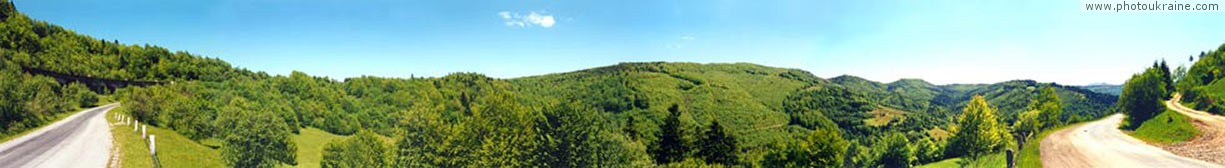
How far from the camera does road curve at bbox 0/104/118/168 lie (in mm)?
25391

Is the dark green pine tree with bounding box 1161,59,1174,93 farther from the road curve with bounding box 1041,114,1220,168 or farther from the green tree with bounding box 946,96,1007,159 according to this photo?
the green tree with bounding box 946,96,1007,159

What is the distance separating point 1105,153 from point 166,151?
2533 inches

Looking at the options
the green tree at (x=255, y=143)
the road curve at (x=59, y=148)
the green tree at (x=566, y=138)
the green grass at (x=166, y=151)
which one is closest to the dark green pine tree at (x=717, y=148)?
the green tree at (x=566, y=138)

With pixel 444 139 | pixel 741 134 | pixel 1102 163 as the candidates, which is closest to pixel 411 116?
pixel 444 139

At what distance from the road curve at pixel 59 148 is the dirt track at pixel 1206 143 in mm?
62881

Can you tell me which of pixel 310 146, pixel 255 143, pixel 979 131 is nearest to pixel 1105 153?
pixel 979 131

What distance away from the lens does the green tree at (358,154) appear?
47438 millimetres

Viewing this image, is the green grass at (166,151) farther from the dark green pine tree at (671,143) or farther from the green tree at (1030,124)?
the green tree at (1030,124)

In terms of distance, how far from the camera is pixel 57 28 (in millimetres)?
120438

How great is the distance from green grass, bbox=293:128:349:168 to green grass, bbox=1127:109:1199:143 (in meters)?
73.1

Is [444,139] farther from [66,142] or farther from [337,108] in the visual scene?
[337,108]

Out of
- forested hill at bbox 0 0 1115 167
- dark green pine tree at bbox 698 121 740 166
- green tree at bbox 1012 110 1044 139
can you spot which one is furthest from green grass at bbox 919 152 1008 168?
dark green pine tree at bbox 698 121 740 166

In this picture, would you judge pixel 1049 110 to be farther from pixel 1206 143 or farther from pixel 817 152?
pixel 817 152

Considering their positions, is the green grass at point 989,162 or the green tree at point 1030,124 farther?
the green tree at point 1030,124
